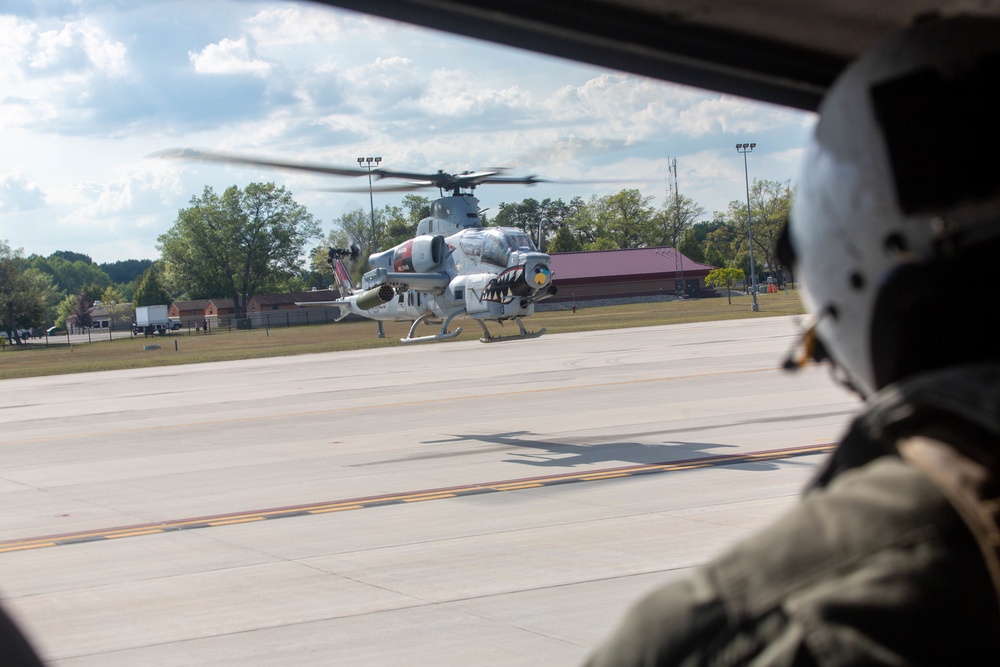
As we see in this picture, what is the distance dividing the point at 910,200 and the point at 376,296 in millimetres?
23745

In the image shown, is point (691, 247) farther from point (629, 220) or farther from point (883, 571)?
point (883, 571)

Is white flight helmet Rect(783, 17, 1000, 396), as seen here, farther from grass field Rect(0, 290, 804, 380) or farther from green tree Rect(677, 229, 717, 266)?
green tree Rect(677, 229, 717, 266)

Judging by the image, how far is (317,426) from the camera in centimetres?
1844

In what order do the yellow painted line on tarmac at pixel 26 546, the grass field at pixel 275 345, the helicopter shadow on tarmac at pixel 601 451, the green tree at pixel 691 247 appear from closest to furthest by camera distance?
the yellow painted line on tarmac at pixel 26 546 < the helicopter shadow on tarmac at pixel 601 451 < the grass field at pixel 275 345 < the green tree at pixel 691 247

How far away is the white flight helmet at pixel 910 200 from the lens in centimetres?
133

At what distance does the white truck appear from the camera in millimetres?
105312

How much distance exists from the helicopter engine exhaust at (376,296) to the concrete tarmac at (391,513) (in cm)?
275

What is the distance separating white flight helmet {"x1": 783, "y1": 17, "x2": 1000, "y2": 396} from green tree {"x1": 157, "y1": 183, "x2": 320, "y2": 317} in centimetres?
9954

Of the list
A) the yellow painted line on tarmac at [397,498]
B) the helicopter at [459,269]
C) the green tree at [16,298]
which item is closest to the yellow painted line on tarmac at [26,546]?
the yellow painted line on tarmac at [397,498]

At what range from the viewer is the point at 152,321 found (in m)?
108

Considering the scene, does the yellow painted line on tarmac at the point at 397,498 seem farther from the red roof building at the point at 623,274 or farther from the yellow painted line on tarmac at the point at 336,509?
the red roof building at the point at 623,274

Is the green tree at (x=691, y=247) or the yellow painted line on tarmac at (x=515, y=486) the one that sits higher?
the green tree at (x=691, y=247)

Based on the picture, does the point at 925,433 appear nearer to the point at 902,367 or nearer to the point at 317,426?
the point at 902,367

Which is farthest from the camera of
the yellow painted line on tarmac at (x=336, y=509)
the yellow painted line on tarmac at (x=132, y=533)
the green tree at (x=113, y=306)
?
the green tree at (x=113, y=306)
